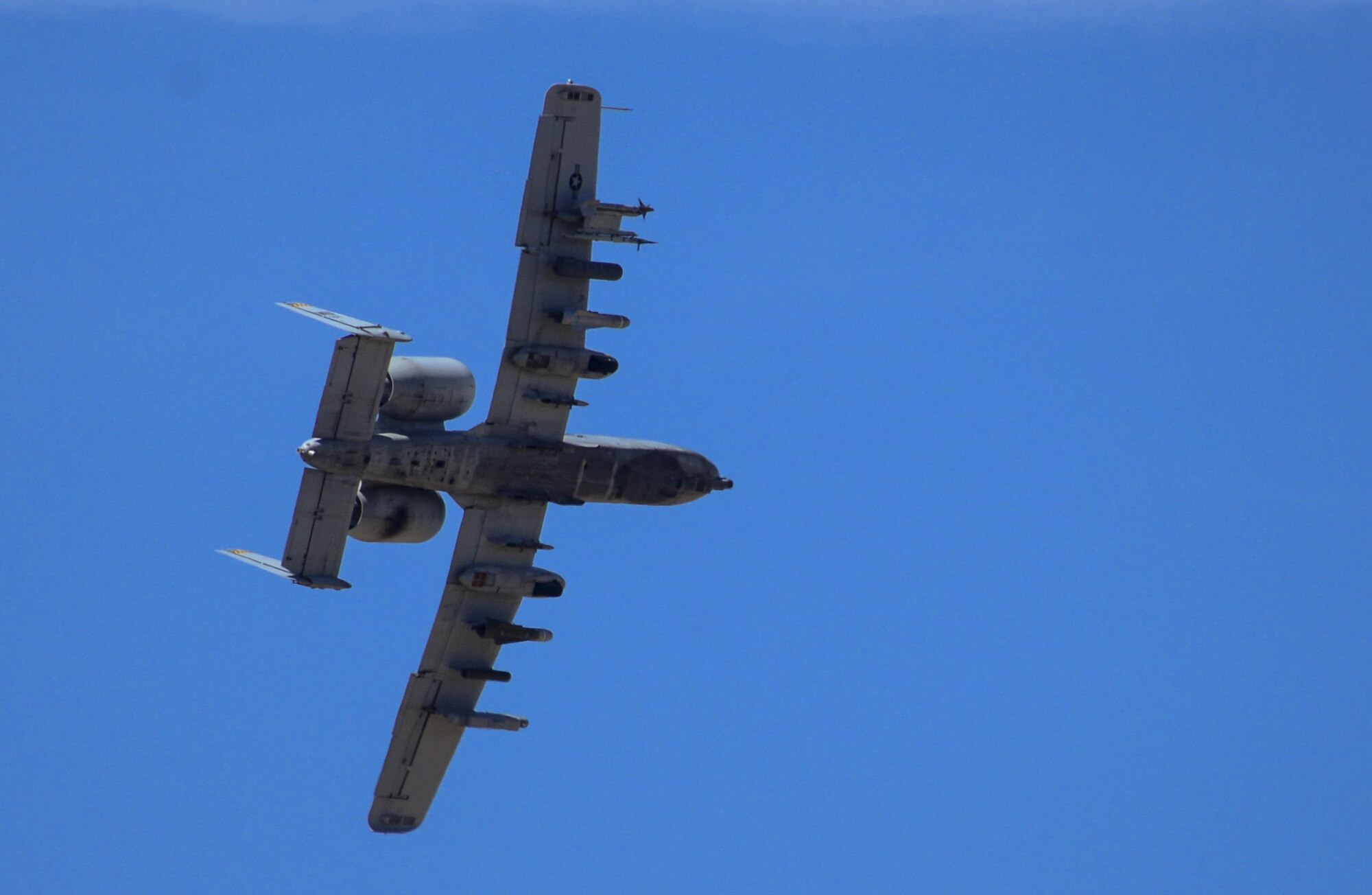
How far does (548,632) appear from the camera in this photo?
5338 centimetres

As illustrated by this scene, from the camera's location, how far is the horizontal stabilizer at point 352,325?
4847 centimetres

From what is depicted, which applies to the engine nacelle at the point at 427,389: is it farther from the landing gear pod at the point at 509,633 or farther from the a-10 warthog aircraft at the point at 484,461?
the landing gear pod at the point at 509,633

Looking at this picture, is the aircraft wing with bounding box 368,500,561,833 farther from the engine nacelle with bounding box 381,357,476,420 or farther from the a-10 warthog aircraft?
the engine nacelle with bounding box 381,357,476,420

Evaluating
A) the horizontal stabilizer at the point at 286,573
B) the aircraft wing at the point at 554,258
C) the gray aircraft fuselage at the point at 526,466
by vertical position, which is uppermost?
the aircraft wing at the point at 554,258

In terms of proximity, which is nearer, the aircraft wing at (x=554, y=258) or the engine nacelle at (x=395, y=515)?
the engine nacelle at (x=395, y=515)

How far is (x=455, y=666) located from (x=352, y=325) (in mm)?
8508

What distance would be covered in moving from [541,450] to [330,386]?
519cm

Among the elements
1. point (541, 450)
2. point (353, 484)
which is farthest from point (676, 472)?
point (353, 484)

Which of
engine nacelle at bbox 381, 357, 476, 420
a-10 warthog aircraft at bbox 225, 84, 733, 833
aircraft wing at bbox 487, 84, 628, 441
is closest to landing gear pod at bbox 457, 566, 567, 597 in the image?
a-10 warthog aircraft at bbox 225, 84, 733, 833

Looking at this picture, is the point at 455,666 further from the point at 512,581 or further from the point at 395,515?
the point at 395,515

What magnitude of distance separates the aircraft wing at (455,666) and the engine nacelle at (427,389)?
253cm

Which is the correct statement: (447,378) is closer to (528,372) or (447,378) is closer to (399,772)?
(528,372)

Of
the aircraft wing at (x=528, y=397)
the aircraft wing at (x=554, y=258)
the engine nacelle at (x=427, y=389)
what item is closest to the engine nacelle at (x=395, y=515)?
the aircraft wing at (x=528, y=397)

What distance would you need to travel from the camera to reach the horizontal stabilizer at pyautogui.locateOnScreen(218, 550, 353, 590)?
49.2 meters
